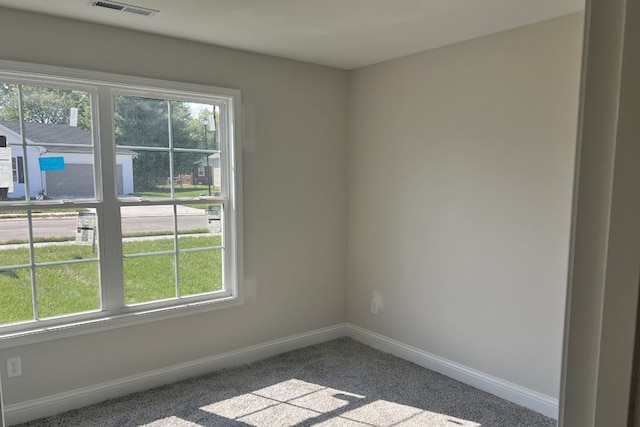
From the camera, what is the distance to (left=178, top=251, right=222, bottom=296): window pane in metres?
3.37

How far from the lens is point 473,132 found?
10.2 feet

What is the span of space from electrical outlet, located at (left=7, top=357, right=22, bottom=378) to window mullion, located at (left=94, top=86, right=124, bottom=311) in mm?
557

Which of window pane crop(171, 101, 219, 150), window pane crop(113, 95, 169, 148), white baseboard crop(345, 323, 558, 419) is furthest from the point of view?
window pane crop(171, 101, 219, 150)

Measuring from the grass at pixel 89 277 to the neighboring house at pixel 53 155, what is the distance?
38 centimetres

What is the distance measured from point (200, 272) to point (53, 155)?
4.26 ft

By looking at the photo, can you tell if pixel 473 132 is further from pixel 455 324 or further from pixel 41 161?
pixel 41 161

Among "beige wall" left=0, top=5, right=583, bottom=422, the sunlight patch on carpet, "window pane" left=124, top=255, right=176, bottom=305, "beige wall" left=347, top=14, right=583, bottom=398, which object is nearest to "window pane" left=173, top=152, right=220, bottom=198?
"beige wall" left=0, top=5, right=583, bottom=422

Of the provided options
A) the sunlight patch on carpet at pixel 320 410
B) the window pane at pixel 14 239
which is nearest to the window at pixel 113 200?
the window pane at pixel 14 239

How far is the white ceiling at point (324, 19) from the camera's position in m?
2.46

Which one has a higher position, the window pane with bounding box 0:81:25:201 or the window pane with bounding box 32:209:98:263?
the window pane with bounding box 0:81:25:201

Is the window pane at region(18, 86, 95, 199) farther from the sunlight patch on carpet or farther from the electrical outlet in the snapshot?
the sunlight patch on carpet

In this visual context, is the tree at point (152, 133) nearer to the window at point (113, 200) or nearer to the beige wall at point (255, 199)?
the window at point (113, 200)

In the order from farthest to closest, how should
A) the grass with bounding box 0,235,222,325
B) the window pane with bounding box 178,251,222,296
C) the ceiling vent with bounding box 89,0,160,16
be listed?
1. the window pane with bounding box 178,251,222,296
2. the grass with bounding box 0,235,222,325
3. the ceiling vent with bounding box 89,0,160,16

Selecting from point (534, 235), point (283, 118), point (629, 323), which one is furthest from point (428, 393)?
point (629, 323)
